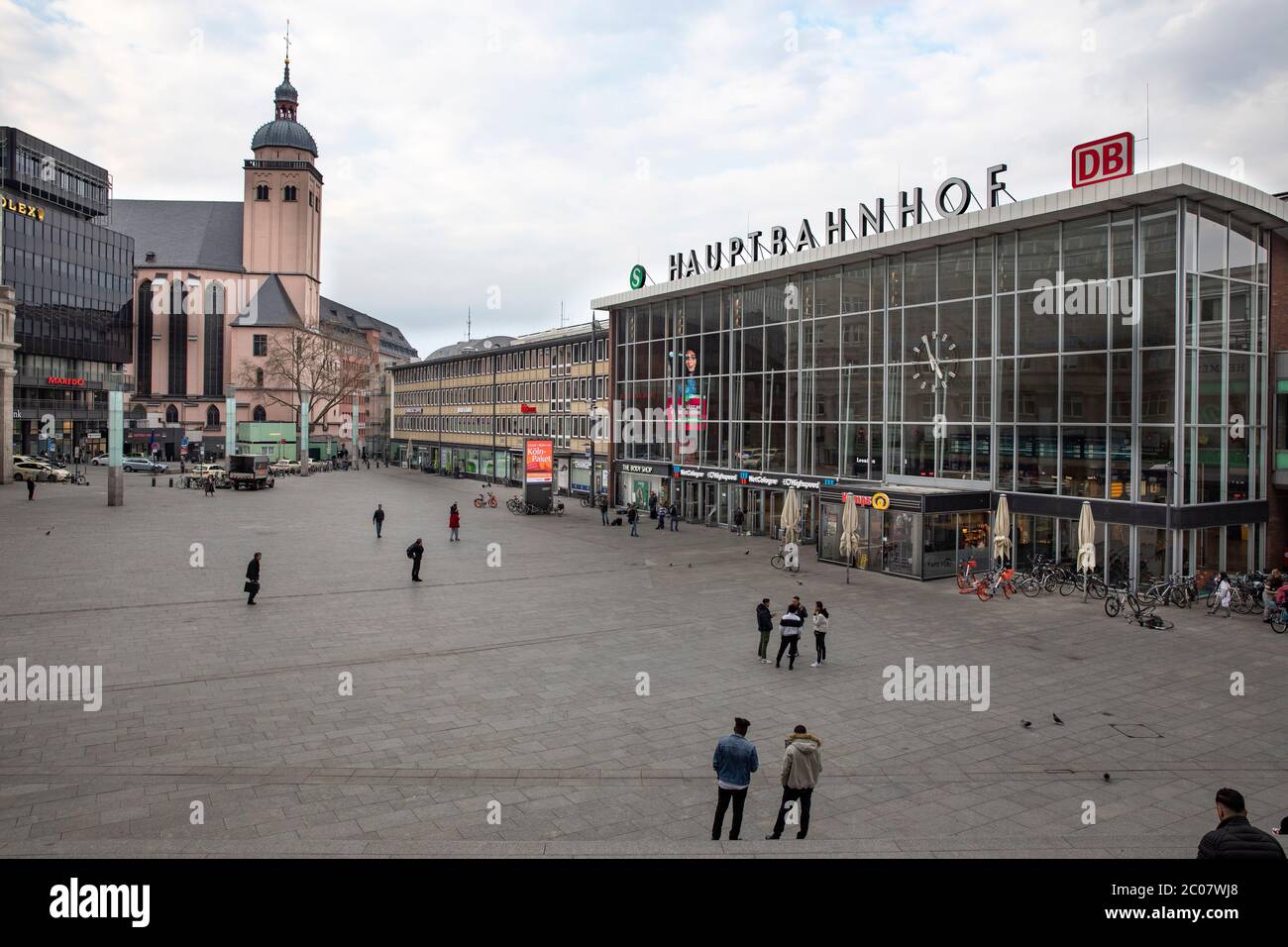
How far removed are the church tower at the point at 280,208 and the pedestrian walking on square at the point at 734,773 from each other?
123 metres

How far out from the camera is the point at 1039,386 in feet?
96.9

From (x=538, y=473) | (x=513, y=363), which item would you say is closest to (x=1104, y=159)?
(x=538, y=473)

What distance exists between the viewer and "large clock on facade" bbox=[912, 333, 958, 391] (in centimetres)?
3291

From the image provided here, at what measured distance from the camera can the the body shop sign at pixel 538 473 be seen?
50938 mm

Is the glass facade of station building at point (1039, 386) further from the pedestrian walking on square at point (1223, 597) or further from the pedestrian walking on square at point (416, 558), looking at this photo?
the pedestrian walking on square at point (416, 558)

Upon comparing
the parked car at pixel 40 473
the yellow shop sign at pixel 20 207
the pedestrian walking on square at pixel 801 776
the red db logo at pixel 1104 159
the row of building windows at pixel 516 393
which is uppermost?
the yellow shop sign at pixel 20 207

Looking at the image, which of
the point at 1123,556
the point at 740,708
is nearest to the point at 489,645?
the point at 740,708

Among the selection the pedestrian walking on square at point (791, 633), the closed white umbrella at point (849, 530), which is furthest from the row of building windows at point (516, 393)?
the pedestrian walking on square at point (791, 633)

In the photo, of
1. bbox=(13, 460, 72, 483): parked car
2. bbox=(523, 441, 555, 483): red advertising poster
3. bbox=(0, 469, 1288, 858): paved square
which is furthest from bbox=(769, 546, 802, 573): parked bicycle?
bbox=(13, 460, 72, 483): parked car

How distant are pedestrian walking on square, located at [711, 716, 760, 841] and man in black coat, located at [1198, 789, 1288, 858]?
4.24 m

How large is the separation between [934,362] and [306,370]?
97500mm

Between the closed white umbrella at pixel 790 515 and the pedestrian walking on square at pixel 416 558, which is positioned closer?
the pedestrian walking on square at pixel 416 558

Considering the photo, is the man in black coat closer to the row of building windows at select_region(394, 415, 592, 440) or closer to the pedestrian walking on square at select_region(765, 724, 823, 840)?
the pedestrian walking on square at select_region(765, 724, 823, 840)

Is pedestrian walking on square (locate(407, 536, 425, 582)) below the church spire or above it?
below
